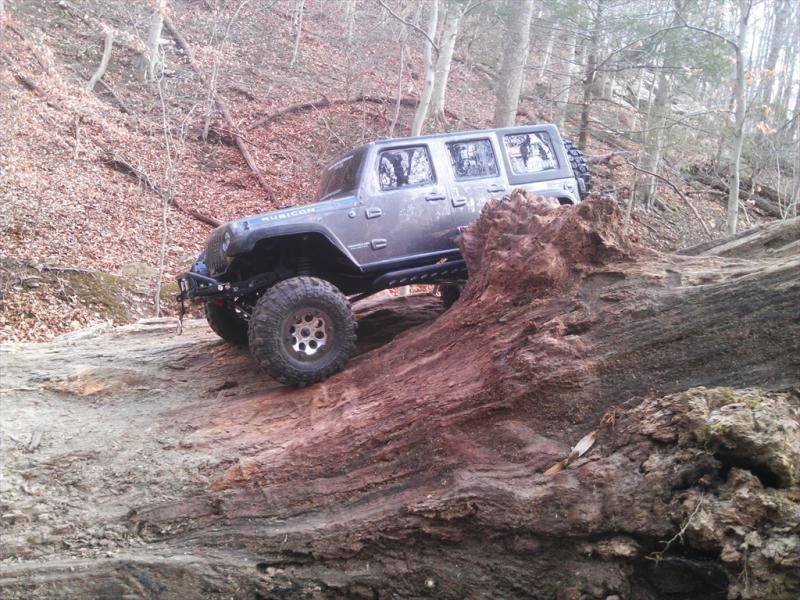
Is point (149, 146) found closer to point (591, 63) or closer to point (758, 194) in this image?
point (591, 63)

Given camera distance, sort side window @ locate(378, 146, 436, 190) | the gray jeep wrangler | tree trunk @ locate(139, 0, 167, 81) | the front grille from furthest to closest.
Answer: tree trunk @ locate(139, 0, 167, 81) < side window @ locate(378, 146, 436, 190) < the front grille < the gray jeep wrangler

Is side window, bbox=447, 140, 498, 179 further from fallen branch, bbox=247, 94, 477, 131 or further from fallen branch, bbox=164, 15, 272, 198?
fallen branch, bbox=247, 94, 477, 131

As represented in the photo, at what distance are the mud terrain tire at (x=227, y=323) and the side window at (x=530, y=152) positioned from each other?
342 cm

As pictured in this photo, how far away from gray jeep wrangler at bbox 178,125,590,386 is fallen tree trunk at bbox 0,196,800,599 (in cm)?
59

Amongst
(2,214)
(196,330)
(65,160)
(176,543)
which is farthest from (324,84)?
(176,543)

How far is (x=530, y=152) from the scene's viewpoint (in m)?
6.85

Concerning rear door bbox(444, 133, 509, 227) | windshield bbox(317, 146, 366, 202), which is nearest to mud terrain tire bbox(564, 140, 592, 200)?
rear door bbox(444, 133, 509, 227)

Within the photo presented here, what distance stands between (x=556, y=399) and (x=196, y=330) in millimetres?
5503

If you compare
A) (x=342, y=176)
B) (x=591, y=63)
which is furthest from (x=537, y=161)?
(x=591, y=63)

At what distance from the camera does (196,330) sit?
834 cm

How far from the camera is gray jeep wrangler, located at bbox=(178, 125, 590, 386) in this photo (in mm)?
5484

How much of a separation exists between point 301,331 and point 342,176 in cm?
197

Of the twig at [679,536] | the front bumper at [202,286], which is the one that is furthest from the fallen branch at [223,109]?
the twig at [679,536]

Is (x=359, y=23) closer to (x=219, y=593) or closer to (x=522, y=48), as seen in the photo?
(x=522, y=48)
